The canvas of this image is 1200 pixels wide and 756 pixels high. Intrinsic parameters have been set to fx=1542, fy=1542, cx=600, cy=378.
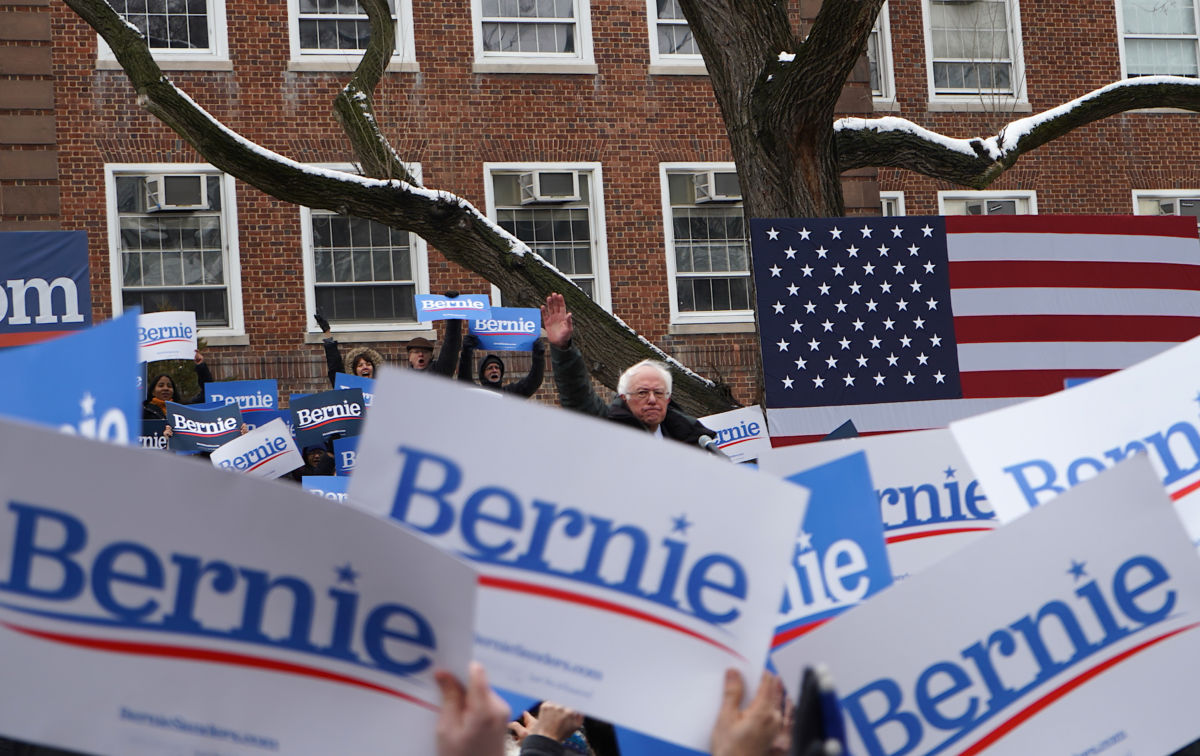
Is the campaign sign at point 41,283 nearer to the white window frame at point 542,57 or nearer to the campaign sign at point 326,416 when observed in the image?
the campaign sign at point 326,416

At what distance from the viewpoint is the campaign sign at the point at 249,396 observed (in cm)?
1065

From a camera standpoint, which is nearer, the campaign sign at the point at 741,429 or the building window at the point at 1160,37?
the campaign sign at the point at 741,429

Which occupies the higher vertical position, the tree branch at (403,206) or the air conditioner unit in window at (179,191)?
the air conditioner unit in window at (179,191)

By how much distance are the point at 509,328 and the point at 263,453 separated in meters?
2.76

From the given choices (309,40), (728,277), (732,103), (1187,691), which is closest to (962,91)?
(728,277)

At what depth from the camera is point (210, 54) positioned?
638 inches

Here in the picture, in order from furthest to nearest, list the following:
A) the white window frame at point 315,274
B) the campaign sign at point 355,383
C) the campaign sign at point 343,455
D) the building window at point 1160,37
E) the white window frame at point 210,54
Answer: the building window at point 1160,37, the white window frame at point 315,274, the white window frame at point 210,54, the campaign sign at point 355,383, the campaign sign at point 343,455

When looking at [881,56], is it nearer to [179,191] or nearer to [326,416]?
→ [179,191]

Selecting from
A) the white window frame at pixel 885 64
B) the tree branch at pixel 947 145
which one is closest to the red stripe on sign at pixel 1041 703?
the tree branch at pixel 947 145

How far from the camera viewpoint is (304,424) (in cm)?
911

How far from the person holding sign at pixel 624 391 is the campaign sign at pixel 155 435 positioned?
3.56 metres

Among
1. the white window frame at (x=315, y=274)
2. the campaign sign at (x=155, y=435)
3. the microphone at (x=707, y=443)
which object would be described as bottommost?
the microphone at (x=707, y=443)

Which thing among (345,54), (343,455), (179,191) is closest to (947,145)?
(343,455)

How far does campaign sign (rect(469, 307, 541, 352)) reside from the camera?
9.98 meters
